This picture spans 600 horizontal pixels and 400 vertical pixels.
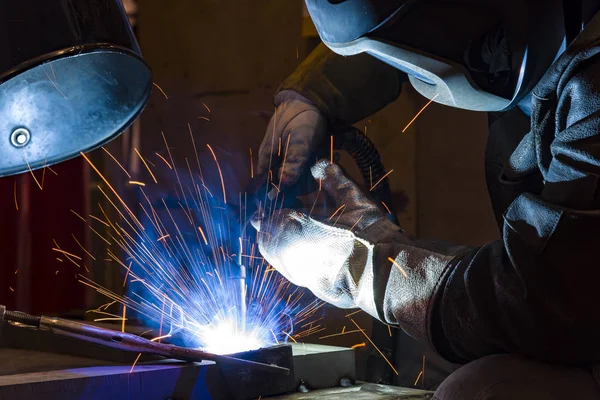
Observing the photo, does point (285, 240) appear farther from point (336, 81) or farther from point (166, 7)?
point (166, 7)

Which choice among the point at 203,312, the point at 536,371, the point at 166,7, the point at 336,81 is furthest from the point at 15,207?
the point at 536,371

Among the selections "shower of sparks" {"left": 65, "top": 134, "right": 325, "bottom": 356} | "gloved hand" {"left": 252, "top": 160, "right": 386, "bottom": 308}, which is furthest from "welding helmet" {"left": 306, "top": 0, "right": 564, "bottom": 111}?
"shower of sparks" {"left": 65, "top": 134, "right": 325, "bottom": 356}

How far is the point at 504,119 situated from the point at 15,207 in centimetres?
311

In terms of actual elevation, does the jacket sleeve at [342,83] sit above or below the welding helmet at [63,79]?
below

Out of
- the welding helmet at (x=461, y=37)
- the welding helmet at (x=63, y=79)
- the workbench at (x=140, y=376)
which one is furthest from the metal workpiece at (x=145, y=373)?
the welding helmet at (x=461, y=37)

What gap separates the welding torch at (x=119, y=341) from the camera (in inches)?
65.1

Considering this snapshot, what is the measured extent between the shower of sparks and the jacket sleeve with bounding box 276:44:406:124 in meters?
0.50

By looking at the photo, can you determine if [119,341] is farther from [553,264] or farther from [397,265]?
[553,264]

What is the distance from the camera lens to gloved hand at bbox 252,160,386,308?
177 centimetres

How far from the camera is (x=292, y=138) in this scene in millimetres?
2229

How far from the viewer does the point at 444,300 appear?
1.41m

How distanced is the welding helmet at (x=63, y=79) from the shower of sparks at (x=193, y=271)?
57cm

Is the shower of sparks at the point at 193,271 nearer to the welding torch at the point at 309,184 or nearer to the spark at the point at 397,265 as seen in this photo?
the welding torch at the point at 309,184

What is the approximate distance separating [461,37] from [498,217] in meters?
0.74
